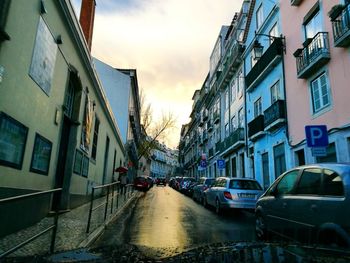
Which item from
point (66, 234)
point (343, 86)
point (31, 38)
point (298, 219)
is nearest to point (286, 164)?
point (343, 86)

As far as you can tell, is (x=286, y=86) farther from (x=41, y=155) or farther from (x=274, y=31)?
(x=41, y=155)

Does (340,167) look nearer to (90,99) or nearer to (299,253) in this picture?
(299,253)

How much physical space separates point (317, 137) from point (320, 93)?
17.5ft

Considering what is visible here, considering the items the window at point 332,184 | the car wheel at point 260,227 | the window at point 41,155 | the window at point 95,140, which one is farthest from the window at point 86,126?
the window at point 332,184

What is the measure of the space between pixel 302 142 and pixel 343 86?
3722mm

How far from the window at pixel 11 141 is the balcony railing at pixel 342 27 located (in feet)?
36.9

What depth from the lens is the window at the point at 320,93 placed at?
1312 centimetres

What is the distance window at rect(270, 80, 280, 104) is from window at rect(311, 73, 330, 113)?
3.60 meters

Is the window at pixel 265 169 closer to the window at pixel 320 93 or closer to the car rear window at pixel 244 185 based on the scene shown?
the window at pixel 320 93

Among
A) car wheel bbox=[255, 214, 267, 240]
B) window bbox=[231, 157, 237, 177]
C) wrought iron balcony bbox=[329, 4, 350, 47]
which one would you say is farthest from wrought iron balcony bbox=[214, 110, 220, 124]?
car wheel bbox=[255, 214, 267, 240]

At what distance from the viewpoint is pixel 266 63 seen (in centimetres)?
1856

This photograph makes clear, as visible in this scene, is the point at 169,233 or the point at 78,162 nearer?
the point at 169,233

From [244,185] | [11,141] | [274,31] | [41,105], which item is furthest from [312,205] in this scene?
[274,31]

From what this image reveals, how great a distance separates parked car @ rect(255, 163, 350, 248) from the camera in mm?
4273
